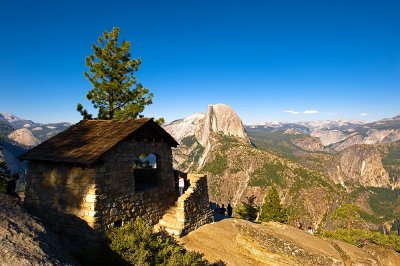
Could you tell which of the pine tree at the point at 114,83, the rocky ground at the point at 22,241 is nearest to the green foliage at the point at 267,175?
the pine tree at the point at 114,83

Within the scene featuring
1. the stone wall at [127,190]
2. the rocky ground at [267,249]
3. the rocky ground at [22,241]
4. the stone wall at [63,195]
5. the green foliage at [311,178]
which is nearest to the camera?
the rocky ground at [22,241]

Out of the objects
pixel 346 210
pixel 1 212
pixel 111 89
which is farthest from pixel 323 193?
pixel 1 212

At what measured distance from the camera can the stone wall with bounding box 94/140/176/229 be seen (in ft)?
41.9

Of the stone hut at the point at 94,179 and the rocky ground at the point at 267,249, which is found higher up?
the stone hut at the point at 94,179

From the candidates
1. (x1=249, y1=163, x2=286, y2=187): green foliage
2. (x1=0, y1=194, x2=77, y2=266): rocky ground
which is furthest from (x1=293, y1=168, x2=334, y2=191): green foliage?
(x1=0, y1=194, x2=77, y2=266): rocky ground

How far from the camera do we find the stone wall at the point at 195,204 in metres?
15.9

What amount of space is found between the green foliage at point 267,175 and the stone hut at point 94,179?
170053 mm

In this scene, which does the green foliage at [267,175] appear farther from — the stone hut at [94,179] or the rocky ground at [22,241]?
the rocky ground at [22,241]

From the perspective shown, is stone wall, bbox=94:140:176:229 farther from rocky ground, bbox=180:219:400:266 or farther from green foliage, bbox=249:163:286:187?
green foliage, bbox=249:163:286:187

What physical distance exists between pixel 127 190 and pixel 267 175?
178 meters

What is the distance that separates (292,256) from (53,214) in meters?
11.6

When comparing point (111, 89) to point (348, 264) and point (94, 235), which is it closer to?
point (94, 235)

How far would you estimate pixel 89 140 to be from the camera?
14.6m

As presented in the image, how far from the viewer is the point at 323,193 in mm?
162250
